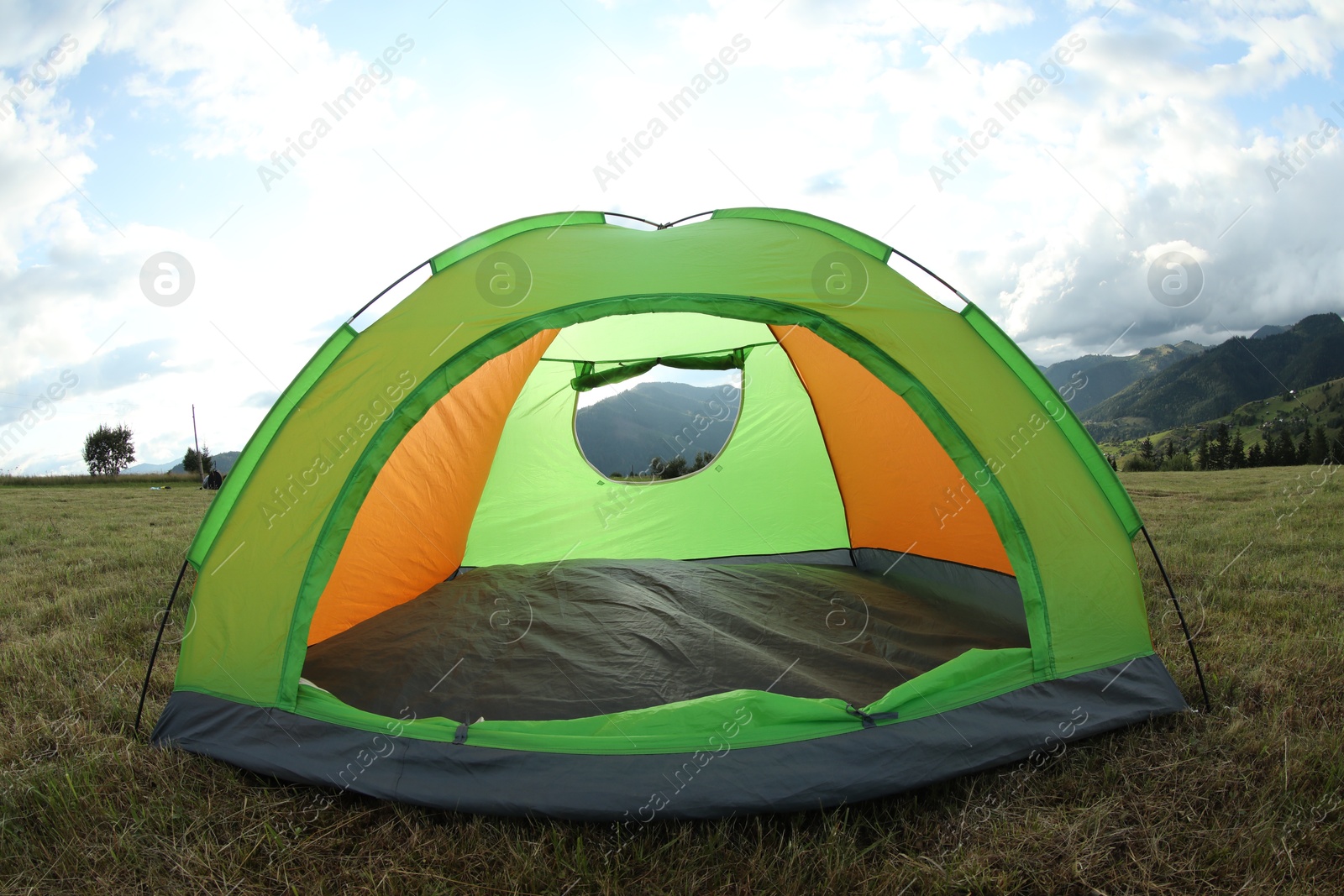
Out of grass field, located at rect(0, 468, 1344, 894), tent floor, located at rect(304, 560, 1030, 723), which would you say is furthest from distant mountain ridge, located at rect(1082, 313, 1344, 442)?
grass field, located at rect(0, 468, 1344, 894)

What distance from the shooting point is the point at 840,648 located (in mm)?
2684

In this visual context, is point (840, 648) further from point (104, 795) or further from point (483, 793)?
point (104, 795)

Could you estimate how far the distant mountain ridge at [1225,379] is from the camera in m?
122

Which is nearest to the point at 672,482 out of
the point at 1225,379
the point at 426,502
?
the point at 426,502

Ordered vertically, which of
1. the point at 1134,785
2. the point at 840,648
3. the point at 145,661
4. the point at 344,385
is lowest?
the point at 1134,785

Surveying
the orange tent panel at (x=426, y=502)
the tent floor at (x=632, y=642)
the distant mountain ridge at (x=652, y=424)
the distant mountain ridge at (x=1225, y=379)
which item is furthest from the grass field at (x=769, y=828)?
the distant mountain ridge at (x=1225, y=379)

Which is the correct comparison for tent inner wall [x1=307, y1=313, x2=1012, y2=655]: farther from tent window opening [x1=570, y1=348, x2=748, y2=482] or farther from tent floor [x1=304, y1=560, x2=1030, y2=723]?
tent floor [x1=304, y1=560, x2=1030, y2=723]

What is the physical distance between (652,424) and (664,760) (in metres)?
2.68

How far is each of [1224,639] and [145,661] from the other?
421 cm

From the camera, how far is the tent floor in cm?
233

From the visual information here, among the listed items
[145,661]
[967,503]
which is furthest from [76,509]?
[967,503]

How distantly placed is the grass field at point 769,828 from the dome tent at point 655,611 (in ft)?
0.25

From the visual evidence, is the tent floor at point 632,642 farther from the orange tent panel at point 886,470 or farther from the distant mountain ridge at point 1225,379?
the distant mountain ridge at point 1225,379

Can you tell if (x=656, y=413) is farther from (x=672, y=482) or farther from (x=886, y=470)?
(x=886, y=470)
